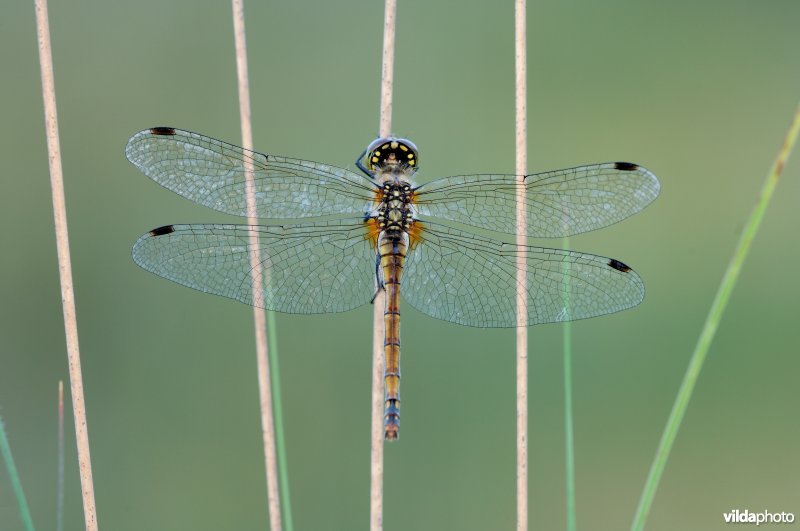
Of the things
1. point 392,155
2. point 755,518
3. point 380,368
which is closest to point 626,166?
point 392,155

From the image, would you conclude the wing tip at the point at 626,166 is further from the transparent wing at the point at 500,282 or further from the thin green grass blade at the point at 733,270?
the thin green grass blade at the point at 733,270

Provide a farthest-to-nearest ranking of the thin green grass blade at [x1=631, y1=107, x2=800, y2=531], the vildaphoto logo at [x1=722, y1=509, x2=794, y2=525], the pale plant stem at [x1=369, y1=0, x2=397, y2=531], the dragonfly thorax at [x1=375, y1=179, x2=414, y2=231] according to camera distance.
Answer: the vildaphoto logo at [x1=722, y1=509, x2=794, y2=525], the dragonfly thorax at [x1=375, y1=179, x2=414, y2=231], the pale plant stem at [x1=369, y1=0, x2=397, y2=531], the thin green grass blade at [x1=631, y1=107, x2=800, y2=531]

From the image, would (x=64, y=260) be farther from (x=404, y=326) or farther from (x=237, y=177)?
(x=404, y=326)

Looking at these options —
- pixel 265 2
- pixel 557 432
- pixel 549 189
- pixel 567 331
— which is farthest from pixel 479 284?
pixel 265 2

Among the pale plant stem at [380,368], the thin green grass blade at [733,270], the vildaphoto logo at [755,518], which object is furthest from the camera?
the vildaphoto logo at [755,518]

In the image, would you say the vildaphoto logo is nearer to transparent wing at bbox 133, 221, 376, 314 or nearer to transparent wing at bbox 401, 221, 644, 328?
transparent wing at bbox 401, 221, 644, 328

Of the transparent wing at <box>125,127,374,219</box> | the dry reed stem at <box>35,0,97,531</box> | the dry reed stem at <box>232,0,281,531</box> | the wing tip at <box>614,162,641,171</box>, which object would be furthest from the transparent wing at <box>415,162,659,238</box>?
the dry reed stem at <box>35,0,97,531</box>

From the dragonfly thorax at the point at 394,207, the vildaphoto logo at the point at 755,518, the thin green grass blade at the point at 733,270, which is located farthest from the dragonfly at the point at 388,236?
the vildaphoto logo at the point at 755,518
